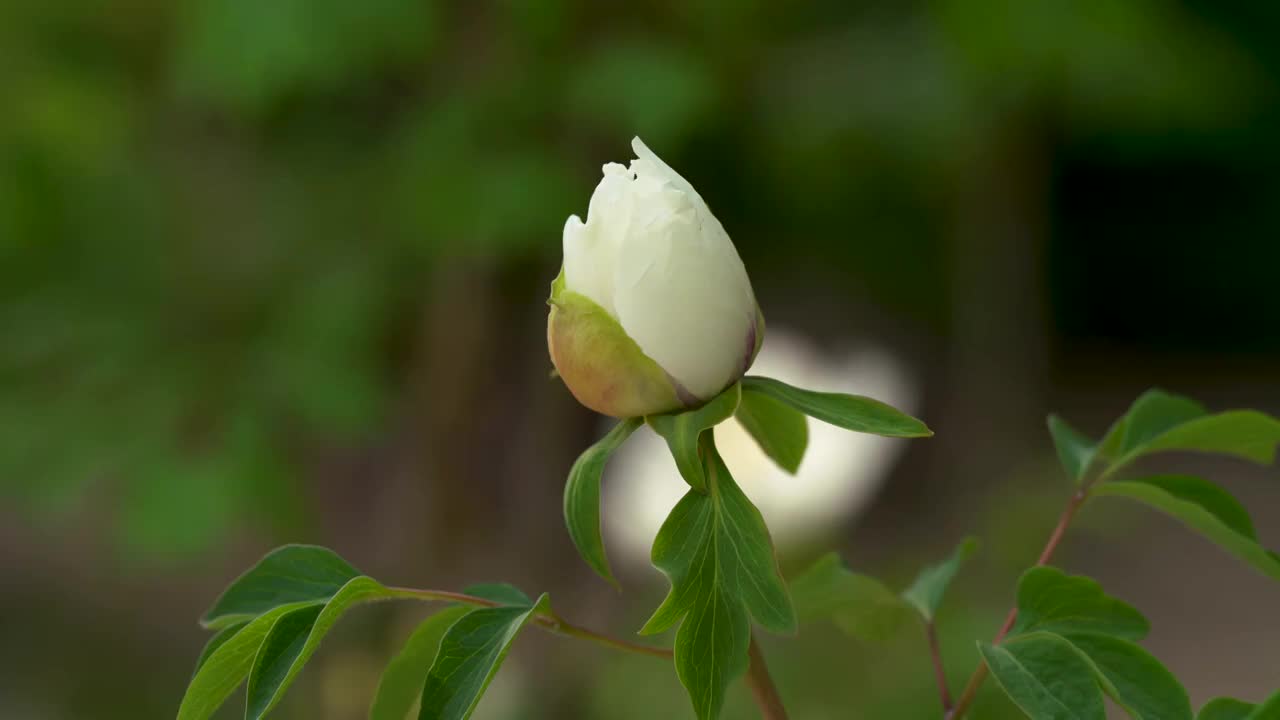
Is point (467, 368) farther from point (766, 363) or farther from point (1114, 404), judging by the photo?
point (1114, 404)

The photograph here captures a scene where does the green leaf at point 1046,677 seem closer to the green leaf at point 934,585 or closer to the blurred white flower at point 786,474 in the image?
the green leaf at point 934,585

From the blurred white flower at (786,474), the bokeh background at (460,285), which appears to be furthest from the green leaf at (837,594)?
the blurred white flower at (786,474)

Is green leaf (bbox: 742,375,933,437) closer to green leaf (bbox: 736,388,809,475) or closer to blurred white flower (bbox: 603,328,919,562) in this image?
green leaf (bbox: 736,388,809,475)

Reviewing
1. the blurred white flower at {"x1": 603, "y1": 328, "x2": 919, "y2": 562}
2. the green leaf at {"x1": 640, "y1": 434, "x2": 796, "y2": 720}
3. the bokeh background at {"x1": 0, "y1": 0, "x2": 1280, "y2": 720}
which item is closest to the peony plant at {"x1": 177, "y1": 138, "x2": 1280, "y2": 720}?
the green leaf at {"x1": 640, "y1": 434, "x2": 796, "y2": 720}

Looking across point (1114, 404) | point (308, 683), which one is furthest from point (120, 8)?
point (1114, 404)

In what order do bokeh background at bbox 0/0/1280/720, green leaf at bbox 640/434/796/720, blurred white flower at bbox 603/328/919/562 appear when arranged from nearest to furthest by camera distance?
green leaf at bbox 640/434/796/720 < blurred white flower at bbox 603/328/919/562 < bokeh background at bbox 0/0/1280/720

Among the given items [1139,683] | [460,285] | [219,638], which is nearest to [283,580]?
[219,638]

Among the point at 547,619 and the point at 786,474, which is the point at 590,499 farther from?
the point at 786,474
